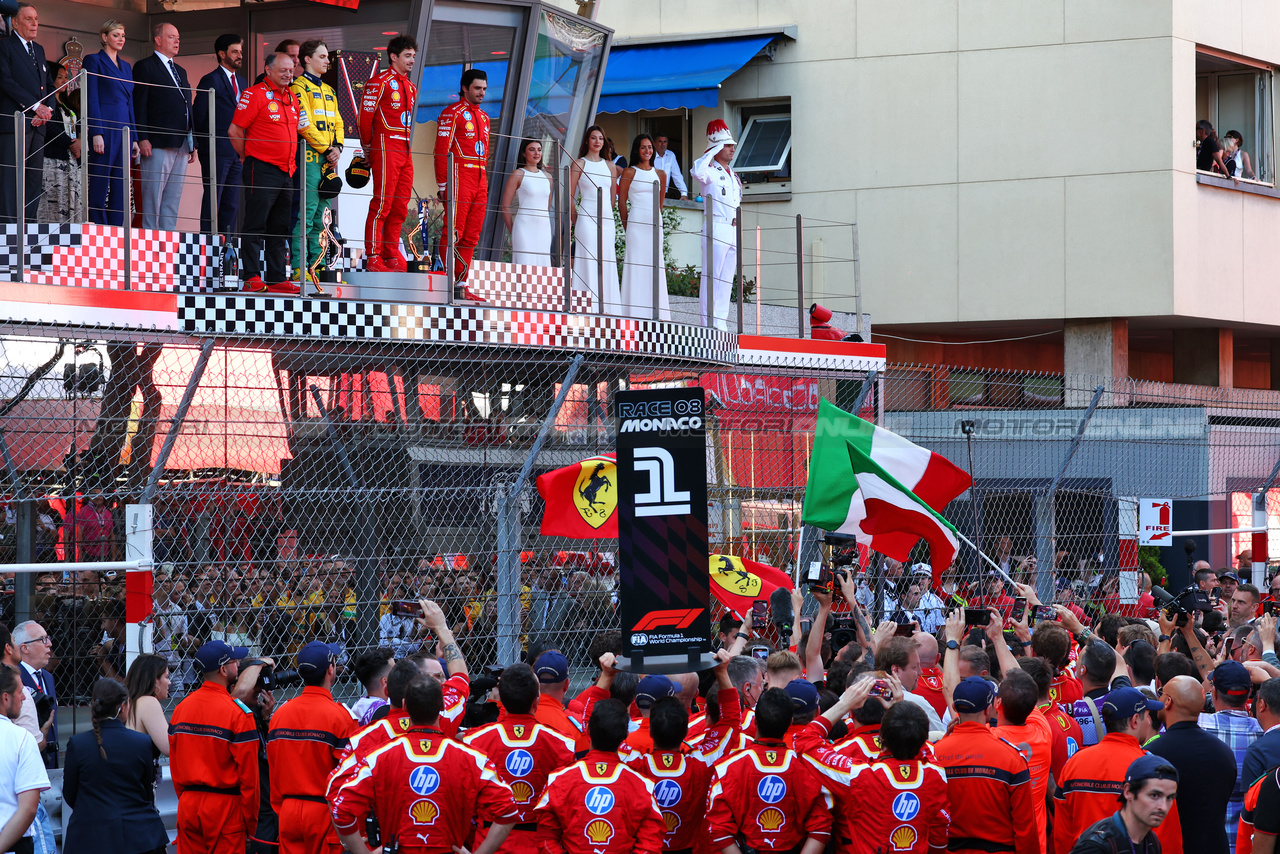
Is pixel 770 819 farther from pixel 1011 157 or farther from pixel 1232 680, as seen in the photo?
pixel 1011 157

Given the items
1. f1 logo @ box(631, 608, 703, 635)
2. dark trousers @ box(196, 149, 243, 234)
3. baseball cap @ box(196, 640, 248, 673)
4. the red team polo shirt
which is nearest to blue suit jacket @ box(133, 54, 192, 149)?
dark trousers @ box(196, 149, 243, 234)

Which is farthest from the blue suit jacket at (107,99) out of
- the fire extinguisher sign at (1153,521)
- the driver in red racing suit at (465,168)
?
the fire extinguisher sign at (1153,521)

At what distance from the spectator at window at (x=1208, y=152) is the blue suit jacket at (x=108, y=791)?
22.0m

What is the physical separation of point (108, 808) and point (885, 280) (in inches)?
812

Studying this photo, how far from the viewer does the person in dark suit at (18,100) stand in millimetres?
11242

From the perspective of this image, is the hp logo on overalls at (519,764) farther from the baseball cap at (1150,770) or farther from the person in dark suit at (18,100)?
the person in dark suit at (18,100)

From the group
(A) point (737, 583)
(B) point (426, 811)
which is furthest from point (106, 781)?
(A) point (737, 583)

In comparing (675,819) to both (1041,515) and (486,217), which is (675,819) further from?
(486,217)

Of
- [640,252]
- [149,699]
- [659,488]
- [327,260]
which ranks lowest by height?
[149,699]

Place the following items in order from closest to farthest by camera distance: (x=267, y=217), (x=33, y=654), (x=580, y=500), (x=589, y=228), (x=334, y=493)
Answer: (x=33, y=654)
(x=580, y=500)
(x=334, y=493)
(x=267, y=217)
(x=589, y=228)

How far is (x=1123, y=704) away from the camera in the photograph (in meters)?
6.40

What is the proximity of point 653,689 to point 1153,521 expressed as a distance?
8389 mm

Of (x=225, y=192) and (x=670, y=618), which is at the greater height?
(x=225, y=192)

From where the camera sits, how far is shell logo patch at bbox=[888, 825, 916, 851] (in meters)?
6.04
